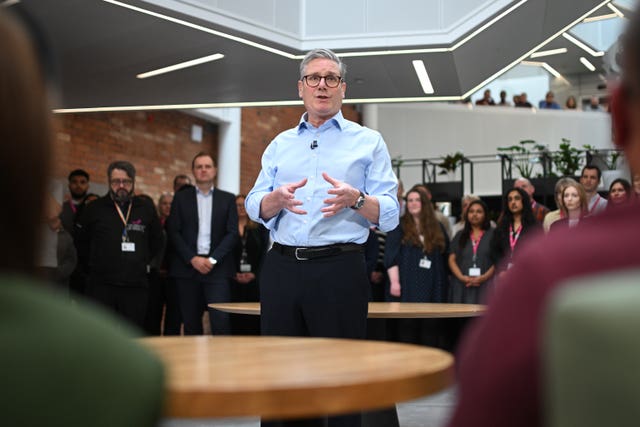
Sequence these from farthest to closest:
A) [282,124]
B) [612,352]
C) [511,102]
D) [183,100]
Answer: [511,102], [282,124], [183,100], [612,352]

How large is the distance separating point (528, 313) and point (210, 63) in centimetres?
651

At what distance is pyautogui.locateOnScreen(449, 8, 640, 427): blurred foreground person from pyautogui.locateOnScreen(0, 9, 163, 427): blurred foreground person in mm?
317

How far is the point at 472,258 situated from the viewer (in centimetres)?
585

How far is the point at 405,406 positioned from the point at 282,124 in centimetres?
964

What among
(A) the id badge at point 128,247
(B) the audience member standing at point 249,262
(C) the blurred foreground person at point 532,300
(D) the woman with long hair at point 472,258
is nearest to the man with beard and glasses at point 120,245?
(A) the id badge at point 128,247

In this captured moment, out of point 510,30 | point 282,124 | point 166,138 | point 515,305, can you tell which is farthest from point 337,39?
point 282,124

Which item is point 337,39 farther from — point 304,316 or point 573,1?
point 304,316

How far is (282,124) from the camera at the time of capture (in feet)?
44.5

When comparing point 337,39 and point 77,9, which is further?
point 337,39

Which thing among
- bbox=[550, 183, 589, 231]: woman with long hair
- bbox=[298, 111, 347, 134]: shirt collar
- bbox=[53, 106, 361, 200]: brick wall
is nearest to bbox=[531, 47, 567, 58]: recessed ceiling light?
bbox=[53, 106, 361, 200]: brick wall

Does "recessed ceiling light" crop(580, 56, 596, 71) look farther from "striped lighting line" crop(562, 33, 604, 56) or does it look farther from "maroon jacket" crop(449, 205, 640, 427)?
"maroon jacket" crop(449, 205, 640, 427)

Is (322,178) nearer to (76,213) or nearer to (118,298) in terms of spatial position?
(118,298)

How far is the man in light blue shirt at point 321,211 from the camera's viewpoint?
7.86ft

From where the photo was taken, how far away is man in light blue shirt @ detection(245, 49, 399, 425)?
7.86 feet
